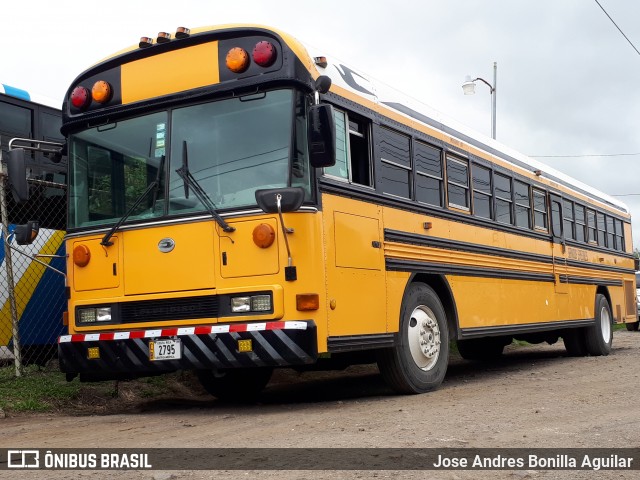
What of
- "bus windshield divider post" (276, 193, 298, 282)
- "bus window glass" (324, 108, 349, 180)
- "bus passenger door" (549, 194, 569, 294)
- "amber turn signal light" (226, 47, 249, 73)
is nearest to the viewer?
"bus windshield divider post" (276, 193, 298, 282)

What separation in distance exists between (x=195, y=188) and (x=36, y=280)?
11.5 ft

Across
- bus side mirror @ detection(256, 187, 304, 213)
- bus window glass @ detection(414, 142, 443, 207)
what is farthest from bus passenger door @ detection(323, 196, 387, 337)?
bus window glass @ detection(414, 142, 443, 207)

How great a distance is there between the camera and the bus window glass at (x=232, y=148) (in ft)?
21.9

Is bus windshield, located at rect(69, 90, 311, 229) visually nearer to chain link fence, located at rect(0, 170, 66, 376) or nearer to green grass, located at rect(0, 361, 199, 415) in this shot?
green grass, located at rect(0, 361, 199, 415)

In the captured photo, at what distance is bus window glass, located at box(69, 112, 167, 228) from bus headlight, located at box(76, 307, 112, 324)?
2.39ft

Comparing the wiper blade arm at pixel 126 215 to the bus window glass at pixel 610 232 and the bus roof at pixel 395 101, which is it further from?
the bus window glass at pixel 610 232

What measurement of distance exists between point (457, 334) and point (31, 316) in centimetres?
457

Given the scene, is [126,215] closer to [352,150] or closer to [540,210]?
[352,150]

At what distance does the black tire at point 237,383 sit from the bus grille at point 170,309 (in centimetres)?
164

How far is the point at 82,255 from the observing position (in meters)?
7.34

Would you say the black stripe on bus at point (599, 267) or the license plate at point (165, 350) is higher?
the black stripe on bus at point (599, 267)

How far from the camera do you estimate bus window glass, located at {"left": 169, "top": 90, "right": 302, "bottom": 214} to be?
667 cm

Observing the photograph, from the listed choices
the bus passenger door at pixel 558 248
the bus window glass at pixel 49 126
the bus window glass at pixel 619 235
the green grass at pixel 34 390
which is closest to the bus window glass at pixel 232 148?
the green grass at pixel 34 390

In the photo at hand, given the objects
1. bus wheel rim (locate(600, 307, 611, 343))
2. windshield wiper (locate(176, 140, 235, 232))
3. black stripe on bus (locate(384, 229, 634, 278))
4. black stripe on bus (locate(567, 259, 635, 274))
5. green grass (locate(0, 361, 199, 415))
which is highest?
windshield wiper (locate(176, 140, 235, 232))
